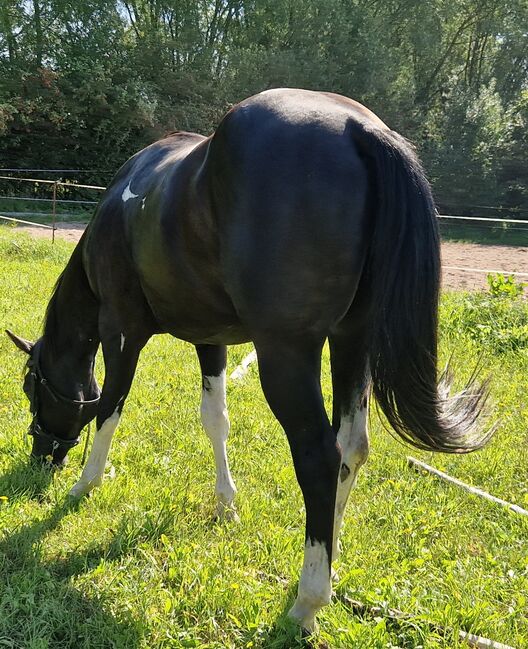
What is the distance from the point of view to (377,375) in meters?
1.83

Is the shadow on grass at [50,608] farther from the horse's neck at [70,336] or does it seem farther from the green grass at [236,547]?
the horse's neck at [70,336]

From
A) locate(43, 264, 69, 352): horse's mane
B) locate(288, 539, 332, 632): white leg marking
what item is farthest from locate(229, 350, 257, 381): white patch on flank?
locate(288, 539, 332, 632): white leg marking

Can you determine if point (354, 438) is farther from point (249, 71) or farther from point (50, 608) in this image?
point (249, 71)

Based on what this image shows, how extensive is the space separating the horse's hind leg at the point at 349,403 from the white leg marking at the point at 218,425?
29.5 inches

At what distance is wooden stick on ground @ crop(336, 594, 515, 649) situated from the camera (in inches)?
75.2

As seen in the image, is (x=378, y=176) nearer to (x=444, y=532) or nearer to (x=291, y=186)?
(x=291, y=186)

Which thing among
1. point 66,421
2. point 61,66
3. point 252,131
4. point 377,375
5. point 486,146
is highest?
point 61,66

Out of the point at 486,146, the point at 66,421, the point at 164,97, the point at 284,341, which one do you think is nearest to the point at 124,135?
the point at 164,97

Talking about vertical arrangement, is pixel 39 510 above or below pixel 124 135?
below

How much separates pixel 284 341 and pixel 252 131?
2.28 feet

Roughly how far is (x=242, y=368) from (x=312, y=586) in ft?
9.72

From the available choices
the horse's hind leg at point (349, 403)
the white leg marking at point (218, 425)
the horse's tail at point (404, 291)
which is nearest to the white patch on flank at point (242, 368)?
the white leg marking at point (218, 425)

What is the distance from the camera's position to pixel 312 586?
1.93 meters

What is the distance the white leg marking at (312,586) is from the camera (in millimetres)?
1892
